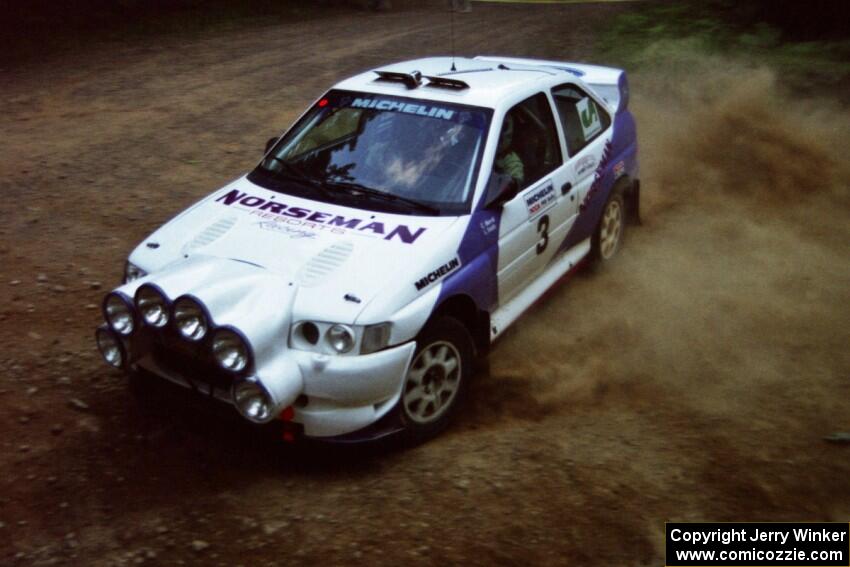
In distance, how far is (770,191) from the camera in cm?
895

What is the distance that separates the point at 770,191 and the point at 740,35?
19.2ft

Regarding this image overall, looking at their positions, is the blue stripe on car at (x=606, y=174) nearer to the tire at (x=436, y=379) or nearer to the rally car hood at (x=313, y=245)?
the tire at (x=436, y=379)

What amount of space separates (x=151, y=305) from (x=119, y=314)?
0.77ft

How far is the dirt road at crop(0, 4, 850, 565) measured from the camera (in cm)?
412

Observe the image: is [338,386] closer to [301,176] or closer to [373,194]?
A: [373,194]

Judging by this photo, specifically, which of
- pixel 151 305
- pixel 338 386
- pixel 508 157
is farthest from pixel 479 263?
pixel 151 305

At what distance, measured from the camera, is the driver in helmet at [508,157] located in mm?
5445

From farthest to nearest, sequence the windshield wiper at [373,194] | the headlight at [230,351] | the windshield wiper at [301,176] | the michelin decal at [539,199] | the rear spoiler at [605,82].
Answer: the rear spoiler at [605,82], the michelin decal at [539,199], the windshield wiper at [301,176], the windshield wiper at [373,194], the headlight at [230,351]

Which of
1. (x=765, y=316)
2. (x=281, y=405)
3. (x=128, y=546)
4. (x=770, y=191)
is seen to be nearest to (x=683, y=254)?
(x=765, y=316)

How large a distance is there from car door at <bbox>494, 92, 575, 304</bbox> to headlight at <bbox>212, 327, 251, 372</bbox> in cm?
184

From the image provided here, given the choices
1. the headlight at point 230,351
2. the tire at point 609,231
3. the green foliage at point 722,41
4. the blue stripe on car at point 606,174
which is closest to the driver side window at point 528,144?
the blue stripe on car at point 606,174

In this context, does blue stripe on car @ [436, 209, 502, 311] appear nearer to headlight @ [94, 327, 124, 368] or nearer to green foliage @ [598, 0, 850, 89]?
headlight @ [94, 327, 124, 368]

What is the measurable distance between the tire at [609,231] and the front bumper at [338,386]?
275 centimetres

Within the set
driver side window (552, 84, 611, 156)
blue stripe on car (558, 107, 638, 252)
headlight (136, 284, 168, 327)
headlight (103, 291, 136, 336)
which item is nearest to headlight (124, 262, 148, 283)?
headlight (103, 291, 136, 336)
